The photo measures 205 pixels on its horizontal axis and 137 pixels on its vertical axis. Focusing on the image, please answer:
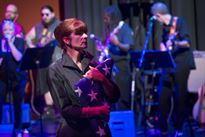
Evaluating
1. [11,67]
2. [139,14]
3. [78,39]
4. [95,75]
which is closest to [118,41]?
[139,14]

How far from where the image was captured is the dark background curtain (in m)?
9.06

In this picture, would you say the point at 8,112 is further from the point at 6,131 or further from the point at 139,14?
the point at 6,131

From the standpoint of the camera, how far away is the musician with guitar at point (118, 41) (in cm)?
783

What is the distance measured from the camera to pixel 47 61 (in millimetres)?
7270

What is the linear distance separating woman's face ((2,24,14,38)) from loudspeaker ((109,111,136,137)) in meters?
2.75

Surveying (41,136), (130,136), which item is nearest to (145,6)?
(41,136)

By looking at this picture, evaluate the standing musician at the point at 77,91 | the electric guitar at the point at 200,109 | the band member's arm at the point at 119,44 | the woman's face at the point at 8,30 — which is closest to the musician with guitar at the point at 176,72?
the electric guitar at the point at 200,109

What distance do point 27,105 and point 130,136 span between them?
342cm

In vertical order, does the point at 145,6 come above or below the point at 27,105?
above

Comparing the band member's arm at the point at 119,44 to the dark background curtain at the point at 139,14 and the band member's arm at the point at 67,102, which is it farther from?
the band member's arm at the point at 67,102

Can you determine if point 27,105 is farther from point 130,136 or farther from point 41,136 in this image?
point 130,136

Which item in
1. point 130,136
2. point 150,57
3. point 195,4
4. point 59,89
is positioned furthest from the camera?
point 195,4

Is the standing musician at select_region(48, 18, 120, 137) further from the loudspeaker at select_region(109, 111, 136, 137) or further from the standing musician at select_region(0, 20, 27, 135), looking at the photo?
the standing musician at select_region(0, 20, 27, 135)

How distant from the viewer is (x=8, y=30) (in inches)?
284
